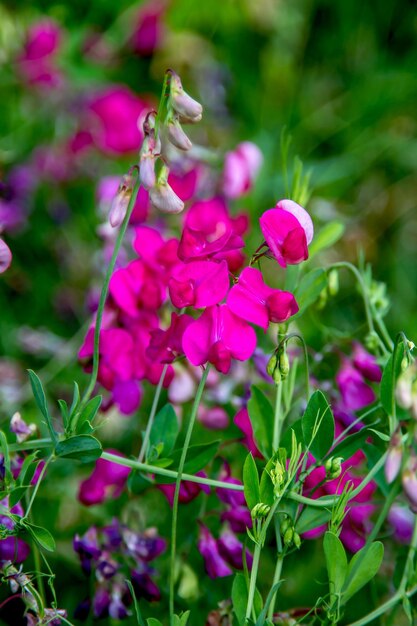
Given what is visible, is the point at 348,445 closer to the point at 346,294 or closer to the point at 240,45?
the point at 346,294

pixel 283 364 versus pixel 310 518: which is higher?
pixel 283 364

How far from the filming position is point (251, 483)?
2.43 ft

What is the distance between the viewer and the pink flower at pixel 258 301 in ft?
2.47

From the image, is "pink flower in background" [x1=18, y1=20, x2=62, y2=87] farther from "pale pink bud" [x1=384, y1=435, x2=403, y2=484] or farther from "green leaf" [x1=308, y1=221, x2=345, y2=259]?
"pale pink bud" [x1=384, y1=435, x2=403, y2=484]

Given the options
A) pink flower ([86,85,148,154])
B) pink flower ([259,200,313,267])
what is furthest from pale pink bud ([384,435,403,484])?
pink flower ([86,85,148,154])

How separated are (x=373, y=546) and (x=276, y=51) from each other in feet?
5.67

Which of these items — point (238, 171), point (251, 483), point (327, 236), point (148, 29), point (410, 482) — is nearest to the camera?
point (410, 482)

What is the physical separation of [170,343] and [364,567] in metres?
0.29

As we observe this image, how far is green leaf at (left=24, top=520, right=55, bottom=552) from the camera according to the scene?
74 centimetres

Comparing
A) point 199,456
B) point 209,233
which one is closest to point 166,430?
point 199,456

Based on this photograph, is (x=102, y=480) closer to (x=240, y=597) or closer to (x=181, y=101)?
(x=240, y=597)

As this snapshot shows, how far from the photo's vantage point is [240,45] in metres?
2.23

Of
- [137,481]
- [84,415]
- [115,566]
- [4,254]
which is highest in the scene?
[4,254]

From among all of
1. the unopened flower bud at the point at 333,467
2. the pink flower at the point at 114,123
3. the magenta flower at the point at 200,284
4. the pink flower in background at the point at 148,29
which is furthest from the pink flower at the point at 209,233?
the pink flower in background at the point at 148,29
